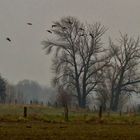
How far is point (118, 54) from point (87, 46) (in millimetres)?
7101

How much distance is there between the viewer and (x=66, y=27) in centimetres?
8688

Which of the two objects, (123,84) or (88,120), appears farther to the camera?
(123,84)

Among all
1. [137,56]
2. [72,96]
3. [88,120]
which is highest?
[137,56]

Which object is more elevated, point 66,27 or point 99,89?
point 66,27

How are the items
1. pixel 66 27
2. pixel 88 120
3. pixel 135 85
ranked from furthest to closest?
1. pixel 135 85
2. pixel 66 27
3. pixel 88 120

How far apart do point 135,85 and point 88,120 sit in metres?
56.2

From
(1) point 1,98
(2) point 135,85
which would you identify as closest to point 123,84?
(2) point 135,85

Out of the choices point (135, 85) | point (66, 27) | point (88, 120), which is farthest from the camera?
point (135, 85)

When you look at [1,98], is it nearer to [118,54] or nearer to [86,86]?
[86,86]

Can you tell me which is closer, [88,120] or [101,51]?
[88,120]

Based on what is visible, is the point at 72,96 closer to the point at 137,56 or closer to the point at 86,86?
the point at 86,86

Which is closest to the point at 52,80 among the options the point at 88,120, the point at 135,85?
the point at 135,85

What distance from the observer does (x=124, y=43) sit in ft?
303

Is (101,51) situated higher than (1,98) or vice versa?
(101,51)
